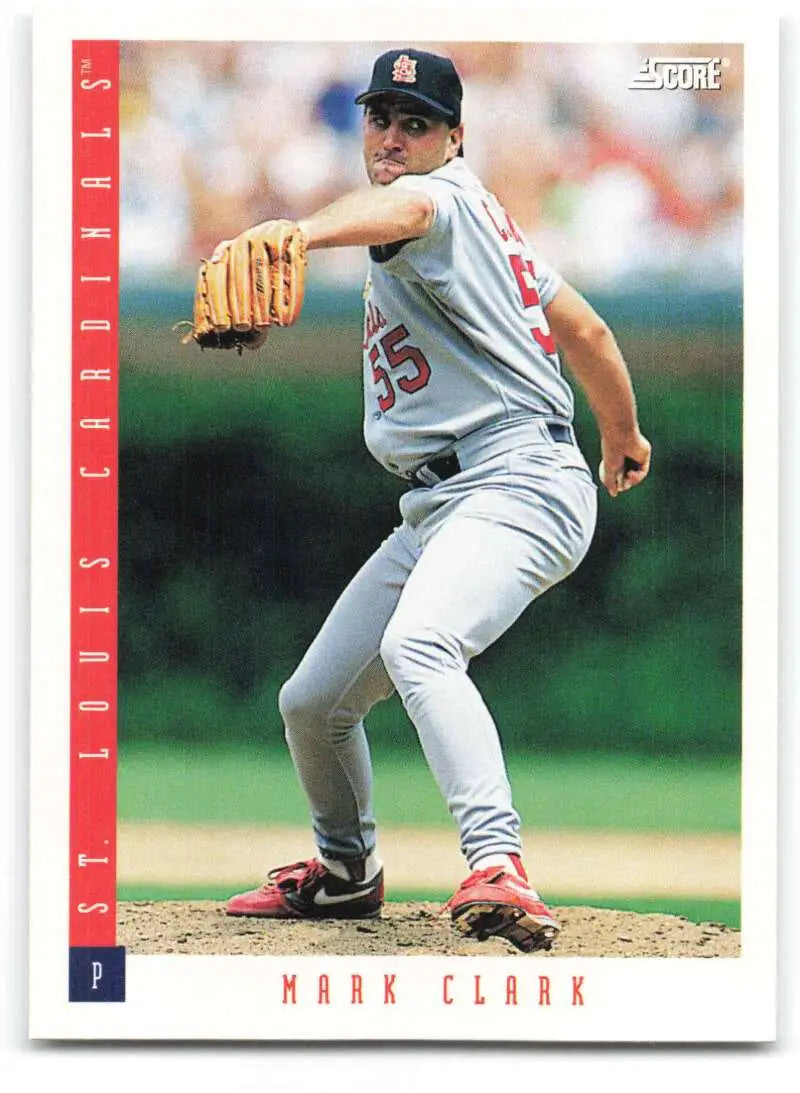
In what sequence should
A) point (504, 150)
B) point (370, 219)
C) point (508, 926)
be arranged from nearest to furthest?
point (370, 219) < point (508, 926) < point (504, 150)

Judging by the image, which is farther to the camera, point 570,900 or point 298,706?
point 570,900

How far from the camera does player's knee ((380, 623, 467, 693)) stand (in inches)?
104

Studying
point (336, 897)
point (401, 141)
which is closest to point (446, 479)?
point (401, 141)

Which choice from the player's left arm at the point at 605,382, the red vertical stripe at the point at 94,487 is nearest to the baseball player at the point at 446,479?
the player's left arm at the point at 605,382

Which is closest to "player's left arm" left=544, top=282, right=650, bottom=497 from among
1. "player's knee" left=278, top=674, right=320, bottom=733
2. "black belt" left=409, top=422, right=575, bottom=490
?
"black belt" left=409, top=422, right=575, bottom=490

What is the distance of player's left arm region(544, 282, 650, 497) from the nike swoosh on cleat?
0.85m

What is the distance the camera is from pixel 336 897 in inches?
118

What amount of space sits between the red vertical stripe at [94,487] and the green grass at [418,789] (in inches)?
2.8

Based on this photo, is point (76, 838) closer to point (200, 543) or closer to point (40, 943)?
point (40, 943)

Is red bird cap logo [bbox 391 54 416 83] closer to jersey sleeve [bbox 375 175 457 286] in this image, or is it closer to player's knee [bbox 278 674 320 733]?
jersey sleeve [bbox 375 175 457 286]

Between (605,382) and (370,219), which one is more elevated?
(370,219)

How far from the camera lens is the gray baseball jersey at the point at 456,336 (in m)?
2.69

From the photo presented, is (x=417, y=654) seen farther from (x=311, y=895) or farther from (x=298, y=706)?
(x=311, y=895)

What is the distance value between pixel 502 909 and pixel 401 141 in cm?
128
